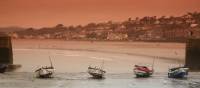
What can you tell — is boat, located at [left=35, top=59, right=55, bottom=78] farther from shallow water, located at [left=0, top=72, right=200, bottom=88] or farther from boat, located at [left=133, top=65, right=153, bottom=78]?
boat, located at [left=133, top=65, right=153, bottom=78]

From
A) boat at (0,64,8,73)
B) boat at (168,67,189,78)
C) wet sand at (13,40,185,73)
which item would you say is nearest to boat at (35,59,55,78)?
boat at (0,64,8,73)

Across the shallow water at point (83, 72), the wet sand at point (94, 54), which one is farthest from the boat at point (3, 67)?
the wet sand at point (94, 54)

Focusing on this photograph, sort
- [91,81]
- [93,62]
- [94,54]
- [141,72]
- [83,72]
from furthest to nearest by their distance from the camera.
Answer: [94,54] < [93,62] < [83,72] < [141,72] < [91,81]

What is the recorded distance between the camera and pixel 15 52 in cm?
4103

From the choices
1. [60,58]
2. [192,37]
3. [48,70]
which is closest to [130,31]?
[60,58]

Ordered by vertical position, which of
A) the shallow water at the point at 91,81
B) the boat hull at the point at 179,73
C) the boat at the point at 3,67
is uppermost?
the boat at the point at 3,67

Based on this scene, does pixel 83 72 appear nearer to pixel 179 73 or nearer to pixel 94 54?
pixel 179 73

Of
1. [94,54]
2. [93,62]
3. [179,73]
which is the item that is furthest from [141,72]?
[94,54]

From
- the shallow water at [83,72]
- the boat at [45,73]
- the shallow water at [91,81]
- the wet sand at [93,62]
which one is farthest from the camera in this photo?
the boat at [45,73]

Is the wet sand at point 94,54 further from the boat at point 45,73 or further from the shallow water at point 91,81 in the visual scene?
the boat at point 45,73

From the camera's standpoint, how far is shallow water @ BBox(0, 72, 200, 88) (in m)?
25.9

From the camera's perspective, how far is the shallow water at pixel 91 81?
25.9 m

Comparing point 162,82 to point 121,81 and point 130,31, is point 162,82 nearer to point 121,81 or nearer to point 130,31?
point 121,81

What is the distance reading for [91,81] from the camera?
27.5 m
